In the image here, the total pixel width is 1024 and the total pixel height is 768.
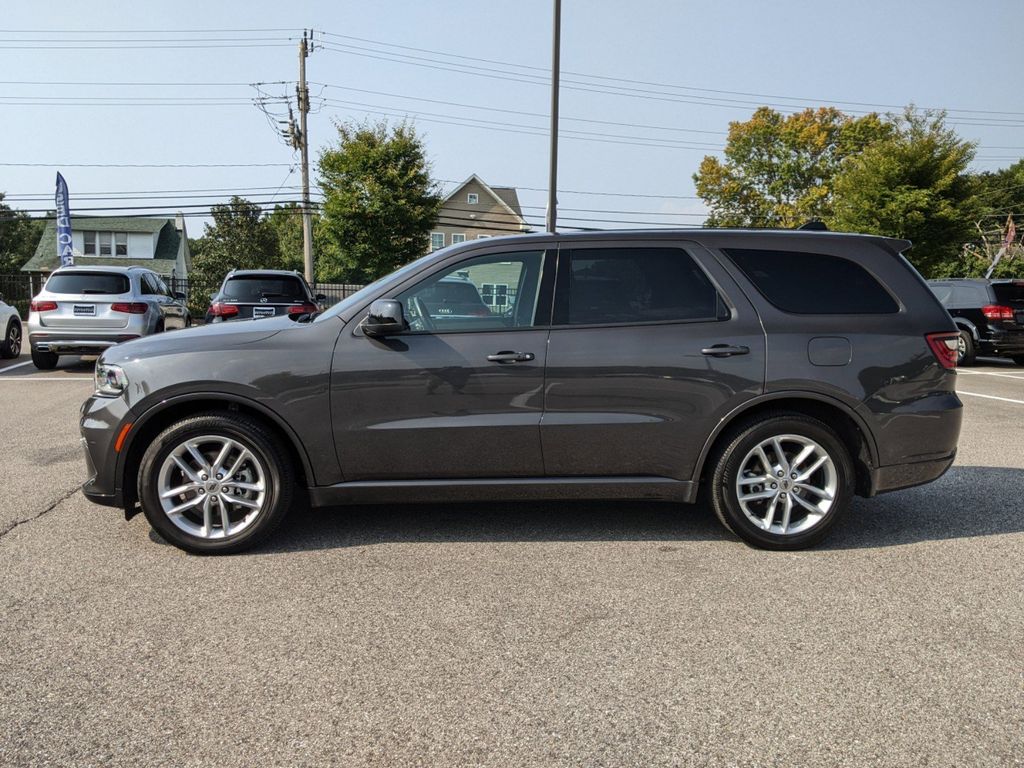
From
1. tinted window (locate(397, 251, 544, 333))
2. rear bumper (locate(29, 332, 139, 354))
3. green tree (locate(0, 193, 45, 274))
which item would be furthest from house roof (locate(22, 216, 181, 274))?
tinted window (locate(397, 251, 544, 333))

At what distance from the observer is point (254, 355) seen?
4.39 metres

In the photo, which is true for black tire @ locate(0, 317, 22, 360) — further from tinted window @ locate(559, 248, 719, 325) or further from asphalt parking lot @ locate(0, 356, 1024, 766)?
tinted window @ locate(559, 248, 719, 325)

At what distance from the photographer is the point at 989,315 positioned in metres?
16.3

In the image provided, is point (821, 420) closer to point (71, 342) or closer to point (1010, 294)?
point (71, 342)

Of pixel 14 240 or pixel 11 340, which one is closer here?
pixel 11 340

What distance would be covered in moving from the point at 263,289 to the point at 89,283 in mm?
2757

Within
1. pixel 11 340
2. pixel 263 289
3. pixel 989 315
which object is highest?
pixel 263 289

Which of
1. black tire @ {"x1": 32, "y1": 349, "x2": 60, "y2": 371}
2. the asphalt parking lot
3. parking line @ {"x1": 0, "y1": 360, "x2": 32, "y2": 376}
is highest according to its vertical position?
black tire @ {"x1": 32, "y1": 349, "x2": 60, "y2": 371}

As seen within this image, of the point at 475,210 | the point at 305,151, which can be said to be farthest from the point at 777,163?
the point at 305,151

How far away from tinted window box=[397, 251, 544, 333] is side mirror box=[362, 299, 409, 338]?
13 cm

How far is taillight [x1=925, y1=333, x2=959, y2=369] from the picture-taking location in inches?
183

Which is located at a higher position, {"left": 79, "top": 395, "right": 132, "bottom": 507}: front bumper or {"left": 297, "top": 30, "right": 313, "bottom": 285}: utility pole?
{"left": 297, "top": 30, "right": 313, "bottom": 285}: utility pole

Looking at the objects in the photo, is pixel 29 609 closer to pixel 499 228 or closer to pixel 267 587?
pixel 267 587

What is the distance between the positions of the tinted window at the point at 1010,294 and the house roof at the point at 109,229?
50479 millimetres
